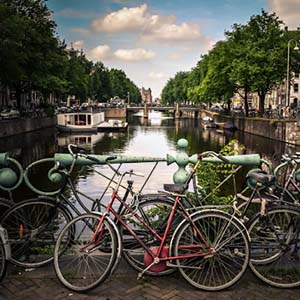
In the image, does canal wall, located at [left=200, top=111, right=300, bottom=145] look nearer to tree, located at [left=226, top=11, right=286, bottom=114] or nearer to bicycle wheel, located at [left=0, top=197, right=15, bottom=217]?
tree, located at [left=226, top=11, right=286, bottom=114]

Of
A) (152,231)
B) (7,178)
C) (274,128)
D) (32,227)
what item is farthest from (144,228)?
(274,128)

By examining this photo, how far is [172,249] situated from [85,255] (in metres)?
0.92

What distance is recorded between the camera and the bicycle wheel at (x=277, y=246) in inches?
176

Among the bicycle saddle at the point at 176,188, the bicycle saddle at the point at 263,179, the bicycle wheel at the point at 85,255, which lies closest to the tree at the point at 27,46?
the bicycle wheel at the point at 85,255

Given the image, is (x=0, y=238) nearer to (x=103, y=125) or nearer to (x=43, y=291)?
(x=43, y=291)

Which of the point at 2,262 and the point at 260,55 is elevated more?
the point at 260,55

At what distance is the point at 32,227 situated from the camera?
503 cm

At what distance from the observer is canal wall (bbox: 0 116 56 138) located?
39500 mm

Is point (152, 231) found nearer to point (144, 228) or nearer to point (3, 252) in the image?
point (144, 228)

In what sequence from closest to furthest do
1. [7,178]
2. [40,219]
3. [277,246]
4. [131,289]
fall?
[131,289] → [277,246] → [40,219] → [7,178]

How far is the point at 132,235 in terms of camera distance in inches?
183

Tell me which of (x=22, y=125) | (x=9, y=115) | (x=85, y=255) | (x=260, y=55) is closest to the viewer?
(x=85, y=255)

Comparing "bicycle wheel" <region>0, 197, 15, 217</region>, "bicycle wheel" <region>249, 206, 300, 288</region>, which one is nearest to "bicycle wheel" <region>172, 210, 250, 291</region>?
"bicycle wheel" <region>249, 206, 300, 288</region>

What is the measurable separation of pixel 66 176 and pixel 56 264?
3.40 ft
